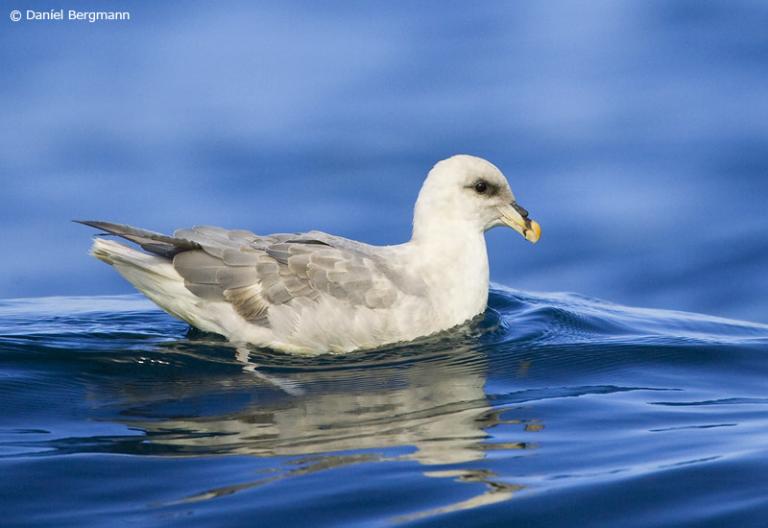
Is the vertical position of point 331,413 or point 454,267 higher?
point 454,267

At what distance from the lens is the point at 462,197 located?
6.90 metres

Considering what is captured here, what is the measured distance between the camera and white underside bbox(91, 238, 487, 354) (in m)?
6.38

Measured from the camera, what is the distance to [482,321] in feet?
22.6

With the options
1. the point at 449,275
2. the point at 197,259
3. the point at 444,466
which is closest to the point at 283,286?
the point at 197,259

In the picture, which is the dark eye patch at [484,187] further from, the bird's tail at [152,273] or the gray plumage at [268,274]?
the bird's tail at [152,273]

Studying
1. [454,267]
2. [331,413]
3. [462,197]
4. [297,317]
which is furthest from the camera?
[462,197]

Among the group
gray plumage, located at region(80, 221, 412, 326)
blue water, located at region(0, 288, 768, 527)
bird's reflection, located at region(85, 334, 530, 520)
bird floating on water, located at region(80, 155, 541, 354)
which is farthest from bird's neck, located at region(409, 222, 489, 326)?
bird's reflection, located at region(85, 334, 530, 520)

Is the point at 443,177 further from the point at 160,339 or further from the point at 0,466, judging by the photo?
the point at 0,466

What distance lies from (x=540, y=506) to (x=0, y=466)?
183cm

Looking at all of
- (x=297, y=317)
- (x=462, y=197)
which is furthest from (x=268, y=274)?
(x=462, y=197)

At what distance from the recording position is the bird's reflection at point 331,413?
4.51 meters

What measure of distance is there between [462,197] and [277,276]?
1.13 meters

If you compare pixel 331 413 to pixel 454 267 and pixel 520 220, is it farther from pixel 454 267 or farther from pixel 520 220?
pixel 520 220

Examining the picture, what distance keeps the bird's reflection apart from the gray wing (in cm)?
29
